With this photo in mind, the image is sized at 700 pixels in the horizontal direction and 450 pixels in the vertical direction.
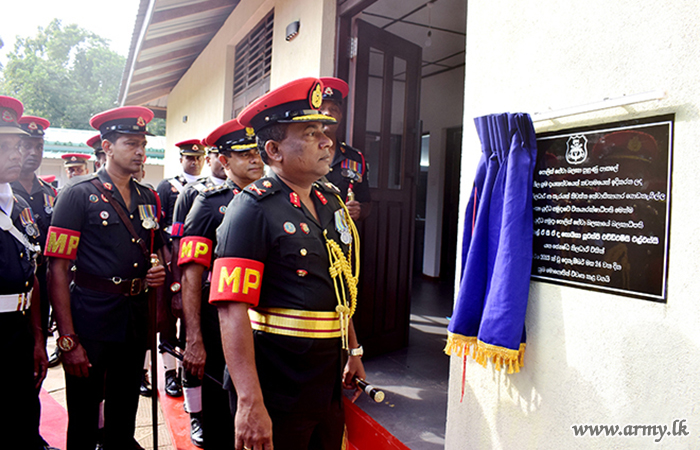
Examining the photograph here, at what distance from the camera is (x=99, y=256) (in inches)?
106

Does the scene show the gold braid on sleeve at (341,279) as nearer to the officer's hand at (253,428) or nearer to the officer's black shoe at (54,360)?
the officer's hand at (253,428)

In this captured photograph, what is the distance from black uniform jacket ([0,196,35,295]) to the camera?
2299 mm

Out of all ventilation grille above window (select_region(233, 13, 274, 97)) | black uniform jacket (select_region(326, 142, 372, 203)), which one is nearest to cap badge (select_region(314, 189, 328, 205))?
black uniform jacket (select_region(326, 142, 372, 203))

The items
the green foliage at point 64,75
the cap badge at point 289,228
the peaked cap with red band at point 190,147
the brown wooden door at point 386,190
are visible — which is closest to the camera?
the cap badge at point 289,228

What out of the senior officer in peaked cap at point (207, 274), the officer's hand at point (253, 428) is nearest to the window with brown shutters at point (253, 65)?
the senior officer in peaked cap at point (207, 274)

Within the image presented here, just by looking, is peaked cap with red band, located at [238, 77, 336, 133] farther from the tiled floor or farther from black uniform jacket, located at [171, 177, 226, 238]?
the tiled floor

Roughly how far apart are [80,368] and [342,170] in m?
2.18

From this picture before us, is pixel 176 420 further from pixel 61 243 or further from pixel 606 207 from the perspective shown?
pixel 606 207

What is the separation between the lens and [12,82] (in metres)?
42.1

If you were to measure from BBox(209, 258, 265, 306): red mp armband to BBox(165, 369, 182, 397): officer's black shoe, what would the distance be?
111 inches

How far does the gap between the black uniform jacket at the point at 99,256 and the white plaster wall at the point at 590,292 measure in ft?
6.47

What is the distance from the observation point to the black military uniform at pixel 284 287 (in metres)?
1.64

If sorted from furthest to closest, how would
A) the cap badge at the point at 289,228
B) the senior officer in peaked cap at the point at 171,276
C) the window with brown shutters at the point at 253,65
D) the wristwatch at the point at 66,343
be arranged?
1. the window with brown shutters at the point at 253,65
2. the senior officer in peaked cap at the point at 171,276
3. the wristwatch at the point at 66,343
4. the cap badge at the point at 289,228

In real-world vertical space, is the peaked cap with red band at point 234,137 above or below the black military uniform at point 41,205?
above
